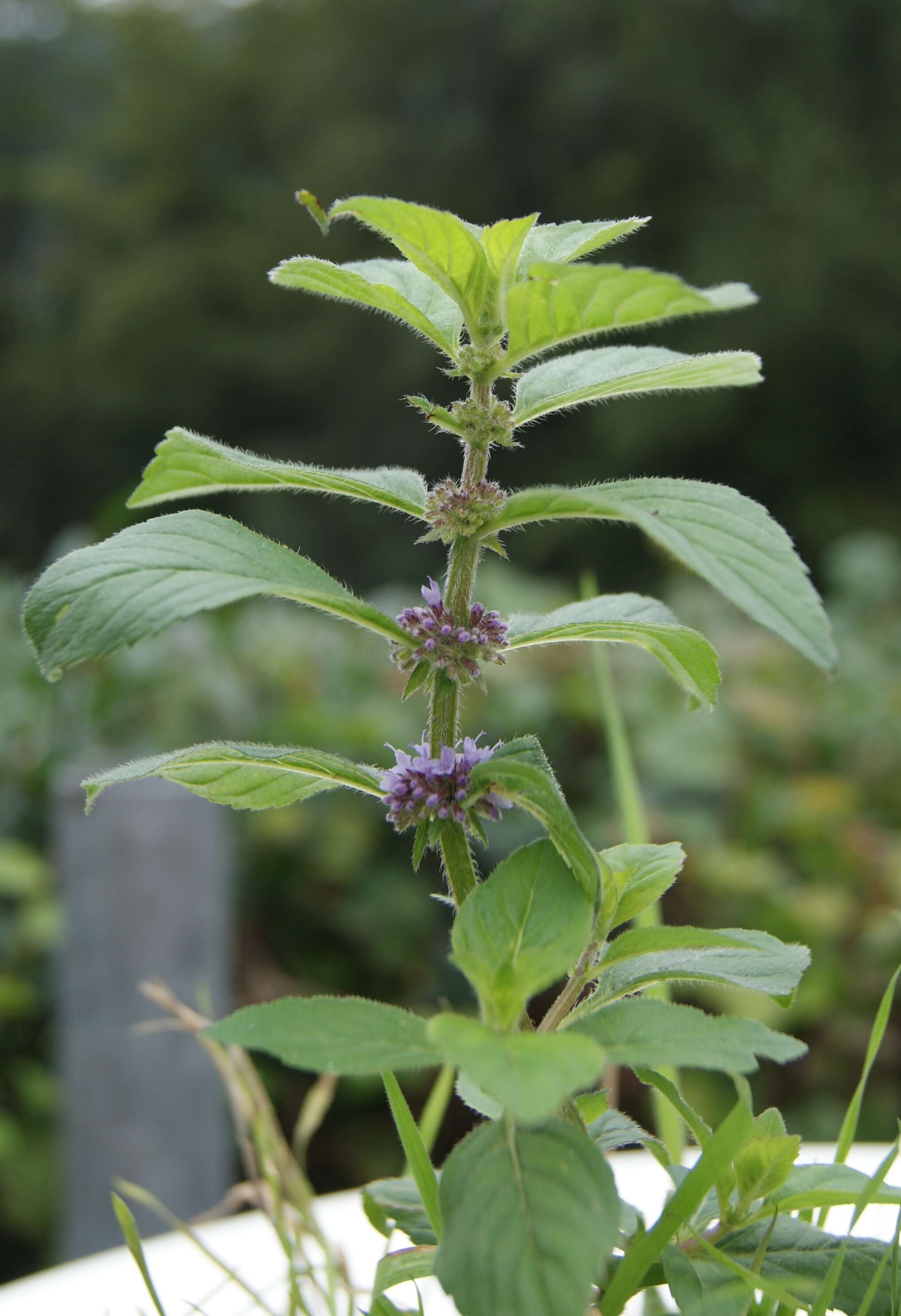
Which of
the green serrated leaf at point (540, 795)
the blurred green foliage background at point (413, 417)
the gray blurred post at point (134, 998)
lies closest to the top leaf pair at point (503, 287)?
the green serrated leaf at point (540, 795)

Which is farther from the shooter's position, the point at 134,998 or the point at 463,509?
the point at 134,998

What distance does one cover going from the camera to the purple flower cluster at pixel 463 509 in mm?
374

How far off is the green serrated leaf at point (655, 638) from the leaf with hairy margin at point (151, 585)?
7 cm

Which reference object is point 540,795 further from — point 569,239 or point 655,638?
point 569,239

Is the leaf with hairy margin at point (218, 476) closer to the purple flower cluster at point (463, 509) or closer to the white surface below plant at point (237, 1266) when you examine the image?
the purple flower cluster at point (463, 509)

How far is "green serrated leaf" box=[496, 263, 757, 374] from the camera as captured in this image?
30cm

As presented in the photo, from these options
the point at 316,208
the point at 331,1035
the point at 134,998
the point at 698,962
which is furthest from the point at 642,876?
the point at 134,998

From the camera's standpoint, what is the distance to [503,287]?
0.38 meters

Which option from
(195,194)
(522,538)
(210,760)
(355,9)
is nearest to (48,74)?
(195,194)

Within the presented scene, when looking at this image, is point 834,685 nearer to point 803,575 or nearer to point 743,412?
point 803,575

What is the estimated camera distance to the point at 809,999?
5.61 ft

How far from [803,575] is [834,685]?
204 cm

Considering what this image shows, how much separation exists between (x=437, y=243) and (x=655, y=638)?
140mm

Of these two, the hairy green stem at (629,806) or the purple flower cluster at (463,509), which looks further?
the hairy green stem at (629,806)
